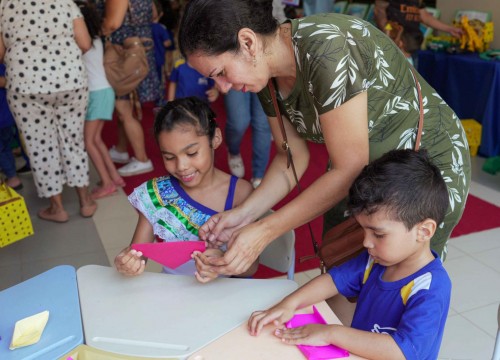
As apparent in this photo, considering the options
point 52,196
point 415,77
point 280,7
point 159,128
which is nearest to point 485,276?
point 415,77

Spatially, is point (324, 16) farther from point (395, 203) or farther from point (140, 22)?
point (140, 22)

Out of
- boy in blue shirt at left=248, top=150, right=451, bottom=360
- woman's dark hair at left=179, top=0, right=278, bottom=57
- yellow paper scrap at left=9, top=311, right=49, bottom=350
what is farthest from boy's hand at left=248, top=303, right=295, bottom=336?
woman's dark hair at left=179, top=0, right=278, bottom=57

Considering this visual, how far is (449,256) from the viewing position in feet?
9.19

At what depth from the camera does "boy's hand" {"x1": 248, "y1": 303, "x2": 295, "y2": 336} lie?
1180 mm

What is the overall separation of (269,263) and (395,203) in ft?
2.12

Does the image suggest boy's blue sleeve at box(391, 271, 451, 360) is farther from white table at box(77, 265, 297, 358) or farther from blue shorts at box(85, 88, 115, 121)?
blue shorts at box(85, 88, 115, 121)

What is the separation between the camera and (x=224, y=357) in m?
1.11

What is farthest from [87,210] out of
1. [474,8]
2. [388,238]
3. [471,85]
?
[474,8]

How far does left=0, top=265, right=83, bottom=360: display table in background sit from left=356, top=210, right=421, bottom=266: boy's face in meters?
0.67

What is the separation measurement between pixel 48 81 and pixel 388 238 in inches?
93.9

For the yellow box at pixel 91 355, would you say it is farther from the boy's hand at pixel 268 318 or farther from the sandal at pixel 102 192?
the sandal at pixel 102 192

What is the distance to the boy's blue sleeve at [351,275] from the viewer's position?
1.32 metres

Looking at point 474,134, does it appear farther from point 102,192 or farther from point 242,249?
point 242,249

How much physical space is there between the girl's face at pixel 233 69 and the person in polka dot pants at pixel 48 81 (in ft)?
6.66
